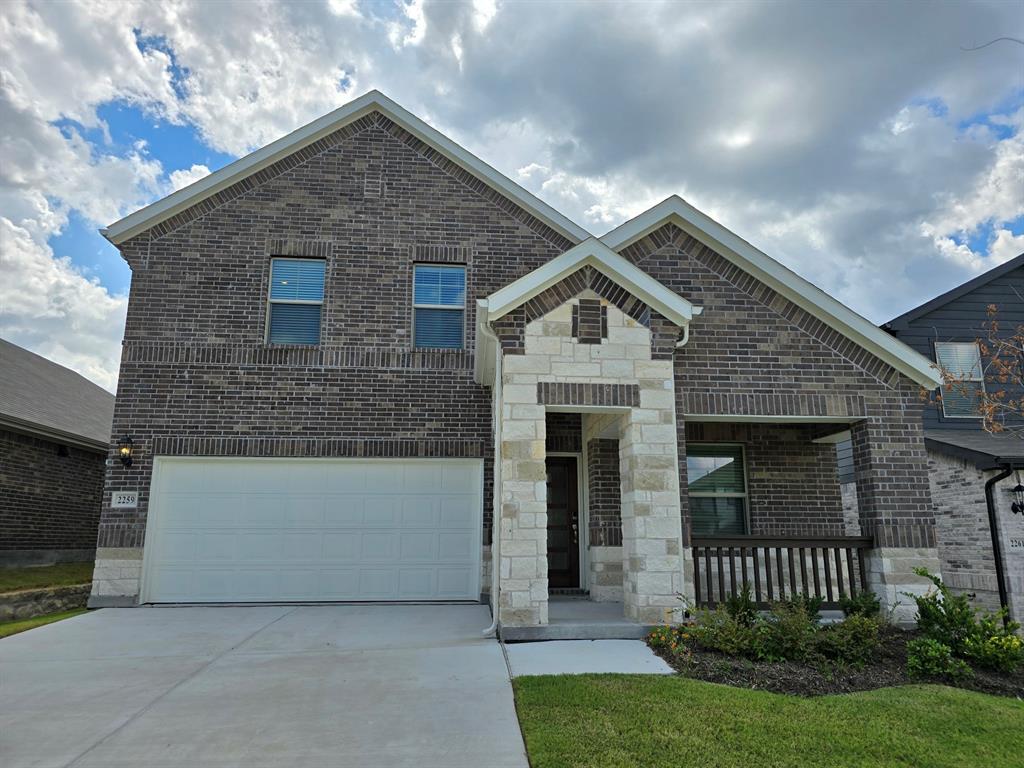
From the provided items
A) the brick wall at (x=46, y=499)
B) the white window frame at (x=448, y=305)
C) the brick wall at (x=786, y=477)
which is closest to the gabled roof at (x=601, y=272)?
the brick wall at (x=786, y=477)

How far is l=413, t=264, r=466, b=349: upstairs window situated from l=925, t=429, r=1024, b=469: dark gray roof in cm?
837

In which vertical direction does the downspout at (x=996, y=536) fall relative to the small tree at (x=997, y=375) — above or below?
below

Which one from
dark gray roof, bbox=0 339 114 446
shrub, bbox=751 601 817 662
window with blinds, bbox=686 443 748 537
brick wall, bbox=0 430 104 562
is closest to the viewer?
shrub, bbox=751 601 817 662

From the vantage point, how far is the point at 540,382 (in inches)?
285

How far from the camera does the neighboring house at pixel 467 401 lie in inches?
291

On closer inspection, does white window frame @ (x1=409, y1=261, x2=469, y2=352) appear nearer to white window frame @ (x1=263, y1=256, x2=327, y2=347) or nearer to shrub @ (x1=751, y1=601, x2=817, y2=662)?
white window frame @ (x1=263, y1=256, x2=327, y2=347)

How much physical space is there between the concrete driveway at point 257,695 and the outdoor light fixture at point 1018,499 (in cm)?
817

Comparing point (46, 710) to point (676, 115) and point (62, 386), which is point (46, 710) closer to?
point (676, 115)

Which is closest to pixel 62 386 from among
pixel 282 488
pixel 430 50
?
pixel 282 488

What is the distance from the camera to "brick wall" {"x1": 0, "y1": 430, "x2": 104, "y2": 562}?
37.8 ft

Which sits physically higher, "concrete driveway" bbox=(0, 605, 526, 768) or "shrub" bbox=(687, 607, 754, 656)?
"shrub" bbox=(687, 607, 754, 656)

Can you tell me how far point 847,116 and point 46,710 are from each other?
13.2 meters

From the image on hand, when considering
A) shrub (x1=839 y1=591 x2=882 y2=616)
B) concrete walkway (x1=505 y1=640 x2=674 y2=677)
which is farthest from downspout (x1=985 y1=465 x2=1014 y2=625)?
concrete walkway (x1=505 y1=640 x2=674 y2=677)

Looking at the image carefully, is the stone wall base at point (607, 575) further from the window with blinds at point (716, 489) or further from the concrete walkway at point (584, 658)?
the concrete walkway at point (584, 658)
